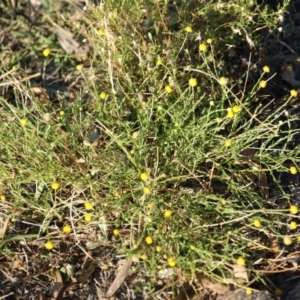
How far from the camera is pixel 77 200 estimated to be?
2529 mm

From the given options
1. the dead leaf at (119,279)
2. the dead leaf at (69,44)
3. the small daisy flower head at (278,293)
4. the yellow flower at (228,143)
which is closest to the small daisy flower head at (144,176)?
the yellow flower at (228,143)

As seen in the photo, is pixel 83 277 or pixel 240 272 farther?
pixel 83 277

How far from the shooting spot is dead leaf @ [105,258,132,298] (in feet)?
8.20

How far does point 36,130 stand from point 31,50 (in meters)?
1.14

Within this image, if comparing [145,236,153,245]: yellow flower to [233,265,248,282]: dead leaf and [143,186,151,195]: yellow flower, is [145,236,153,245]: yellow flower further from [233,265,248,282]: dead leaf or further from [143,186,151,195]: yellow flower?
[233,265,248,282]: dead leaf

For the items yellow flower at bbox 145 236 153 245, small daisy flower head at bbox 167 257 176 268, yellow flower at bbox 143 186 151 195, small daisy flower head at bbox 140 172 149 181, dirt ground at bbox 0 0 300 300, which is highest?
small daisy flower head at bbox 140 172 149 181

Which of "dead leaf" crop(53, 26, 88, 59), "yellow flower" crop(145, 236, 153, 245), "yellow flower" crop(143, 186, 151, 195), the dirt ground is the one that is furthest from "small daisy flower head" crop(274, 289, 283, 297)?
"dead leaf" crop(53, 26, 88, 59)

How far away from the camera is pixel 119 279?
2.51 metres

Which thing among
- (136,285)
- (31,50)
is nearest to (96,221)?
(136,285)

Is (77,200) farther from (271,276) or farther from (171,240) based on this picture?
(271,276)

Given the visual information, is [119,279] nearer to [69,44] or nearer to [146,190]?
[146,190]

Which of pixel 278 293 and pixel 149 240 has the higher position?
pixel 149 240

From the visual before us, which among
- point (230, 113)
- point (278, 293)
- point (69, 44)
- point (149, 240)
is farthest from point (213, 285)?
point (69, 44)

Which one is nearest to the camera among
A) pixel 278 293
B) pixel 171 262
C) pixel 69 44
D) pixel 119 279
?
pixel 171 262
